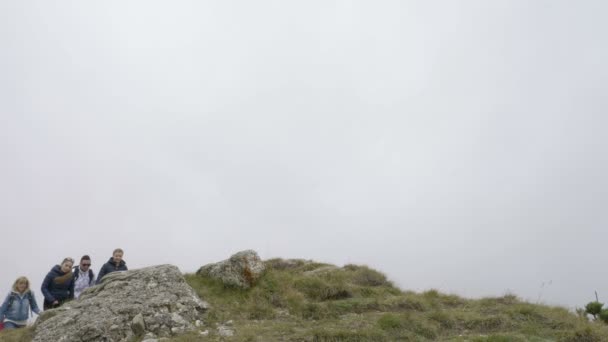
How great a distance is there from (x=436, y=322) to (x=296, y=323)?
3719 mm

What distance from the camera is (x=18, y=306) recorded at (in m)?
12.8

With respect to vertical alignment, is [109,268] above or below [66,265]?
above

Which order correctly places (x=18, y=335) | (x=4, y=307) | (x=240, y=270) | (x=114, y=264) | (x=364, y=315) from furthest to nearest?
(x=114, y=264)
(x=240, y=270)
(x=4, y=307)
(x=364, y=315)
(x=18, y=335)

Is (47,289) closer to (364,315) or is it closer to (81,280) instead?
(81,280)

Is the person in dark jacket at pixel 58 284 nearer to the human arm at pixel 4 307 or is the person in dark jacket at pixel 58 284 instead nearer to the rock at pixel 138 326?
the human arm at pixel 4 307

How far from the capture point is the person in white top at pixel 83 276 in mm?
14125

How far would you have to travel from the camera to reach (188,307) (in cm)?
1134

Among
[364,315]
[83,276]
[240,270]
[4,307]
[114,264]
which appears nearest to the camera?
[364,315]

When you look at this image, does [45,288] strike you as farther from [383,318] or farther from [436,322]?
[436,322]

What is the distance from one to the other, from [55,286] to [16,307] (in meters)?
1.17

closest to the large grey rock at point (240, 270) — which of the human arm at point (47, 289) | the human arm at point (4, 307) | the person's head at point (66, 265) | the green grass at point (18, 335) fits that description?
the person's head at point (66, 265)

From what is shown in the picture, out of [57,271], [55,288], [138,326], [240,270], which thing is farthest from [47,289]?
[240,270]

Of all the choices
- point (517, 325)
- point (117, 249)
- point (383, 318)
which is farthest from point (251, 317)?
point (517, 325)

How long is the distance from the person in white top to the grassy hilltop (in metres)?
2.63
